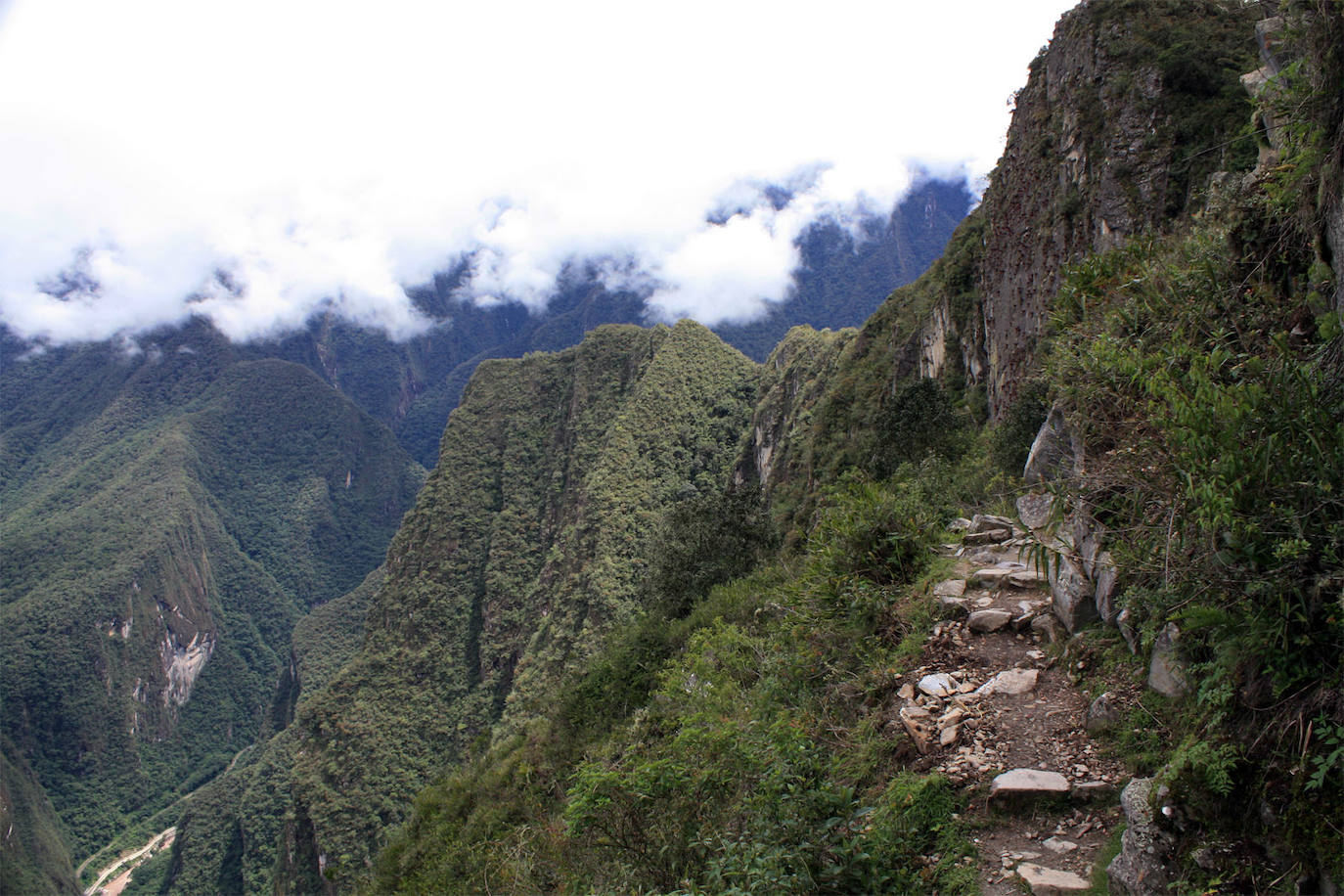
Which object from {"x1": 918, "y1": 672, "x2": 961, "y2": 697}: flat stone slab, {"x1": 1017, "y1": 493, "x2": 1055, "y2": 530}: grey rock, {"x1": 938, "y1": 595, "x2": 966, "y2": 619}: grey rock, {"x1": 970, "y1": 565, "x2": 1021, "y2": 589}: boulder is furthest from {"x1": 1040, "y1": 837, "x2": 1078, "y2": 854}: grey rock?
{"x1": 1017, "y1": 493, "x2": 1055, "y2": 530}: grey rock

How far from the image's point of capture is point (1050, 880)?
3.27 m

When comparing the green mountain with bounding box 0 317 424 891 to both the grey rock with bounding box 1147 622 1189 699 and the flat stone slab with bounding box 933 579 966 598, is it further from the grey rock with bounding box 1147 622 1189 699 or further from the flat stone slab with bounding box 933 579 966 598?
the grey rock with bounding box 1147 622 1189 699

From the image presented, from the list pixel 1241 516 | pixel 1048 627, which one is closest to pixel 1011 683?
pixel 1048 627

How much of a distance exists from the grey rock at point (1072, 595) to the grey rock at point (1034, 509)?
105 cm

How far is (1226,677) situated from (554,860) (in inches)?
230

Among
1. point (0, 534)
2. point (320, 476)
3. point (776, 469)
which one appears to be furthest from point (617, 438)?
point (320, 476)

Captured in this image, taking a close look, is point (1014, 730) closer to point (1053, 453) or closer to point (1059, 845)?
point (1059, 845)

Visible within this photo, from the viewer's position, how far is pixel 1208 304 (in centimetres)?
439

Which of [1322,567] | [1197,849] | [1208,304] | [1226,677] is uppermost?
[1208,304]

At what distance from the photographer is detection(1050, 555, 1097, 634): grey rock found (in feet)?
15.6

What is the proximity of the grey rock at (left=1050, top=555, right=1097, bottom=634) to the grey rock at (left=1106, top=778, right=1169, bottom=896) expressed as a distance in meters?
1.78

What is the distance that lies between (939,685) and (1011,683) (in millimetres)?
469

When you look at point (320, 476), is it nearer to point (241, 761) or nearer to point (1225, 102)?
point (241, 761)

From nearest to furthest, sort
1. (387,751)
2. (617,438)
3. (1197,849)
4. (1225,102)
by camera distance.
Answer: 1. (1197,849)
2. (1225,102)
3. (387,751)
4. (617,438)
